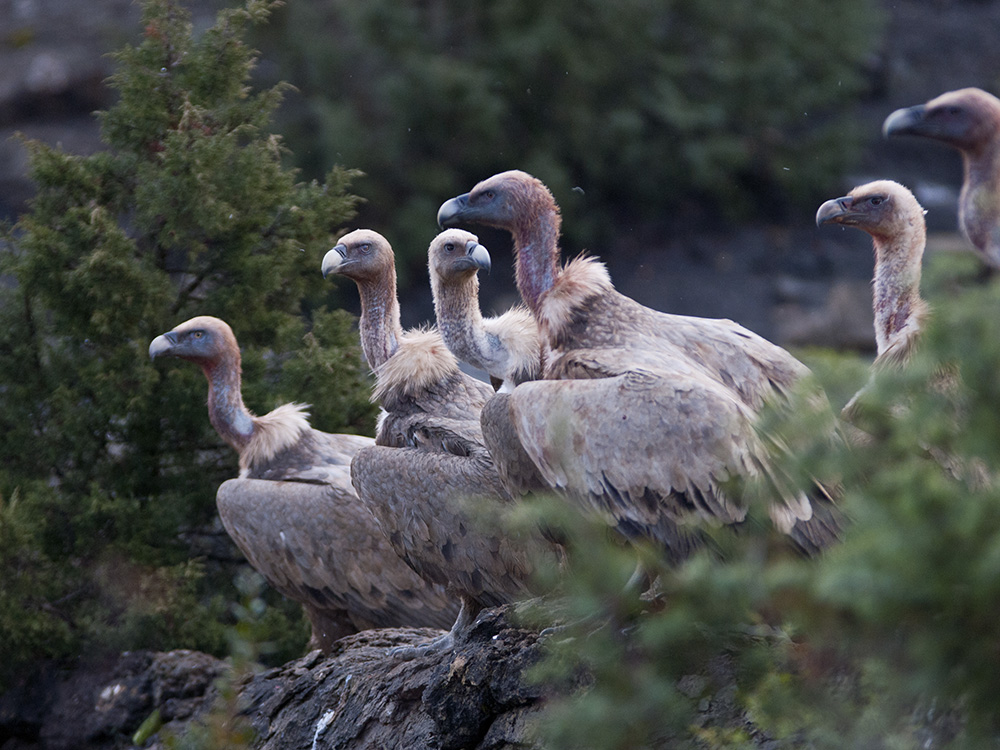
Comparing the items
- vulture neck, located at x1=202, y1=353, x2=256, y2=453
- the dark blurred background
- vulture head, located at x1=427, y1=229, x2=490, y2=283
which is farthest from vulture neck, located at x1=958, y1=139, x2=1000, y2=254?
the dark blurred background

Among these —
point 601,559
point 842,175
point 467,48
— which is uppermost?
point 601,559

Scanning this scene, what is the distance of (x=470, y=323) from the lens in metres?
5.02

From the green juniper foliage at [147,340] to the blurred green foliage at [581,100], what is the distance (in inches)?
351

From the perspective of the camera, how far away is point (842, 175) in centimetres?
1891

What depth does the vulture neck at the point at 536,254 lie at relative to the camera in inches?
183

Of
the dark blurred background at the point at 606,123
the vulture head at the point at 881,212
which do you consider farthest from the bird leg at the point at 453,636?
the dark blurred background at the point at 606,123

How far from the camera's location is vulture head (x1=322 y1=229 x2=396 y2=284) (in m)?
5.72

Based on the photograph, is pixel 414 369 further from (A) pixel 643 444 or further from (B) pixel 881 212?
(B) pixel 881 212

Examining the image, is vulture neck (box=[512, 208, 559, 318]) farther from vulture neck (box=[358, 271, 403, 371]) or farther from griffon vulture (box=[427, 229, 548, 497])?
vulture neck (box=[358, 271, 403, 371])

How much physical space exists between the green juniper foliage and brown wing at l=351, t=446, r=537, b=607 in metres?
2.03

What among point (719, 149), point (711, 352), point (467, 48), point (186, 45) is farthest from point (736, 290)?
point (711, 352)

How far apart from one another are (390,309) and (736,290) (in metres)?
12.6

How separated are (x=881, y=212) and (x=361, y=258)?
7.82 ft

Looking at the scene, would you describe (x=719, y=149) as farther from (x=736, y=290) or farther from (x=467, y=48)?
(x=467, y=48)
